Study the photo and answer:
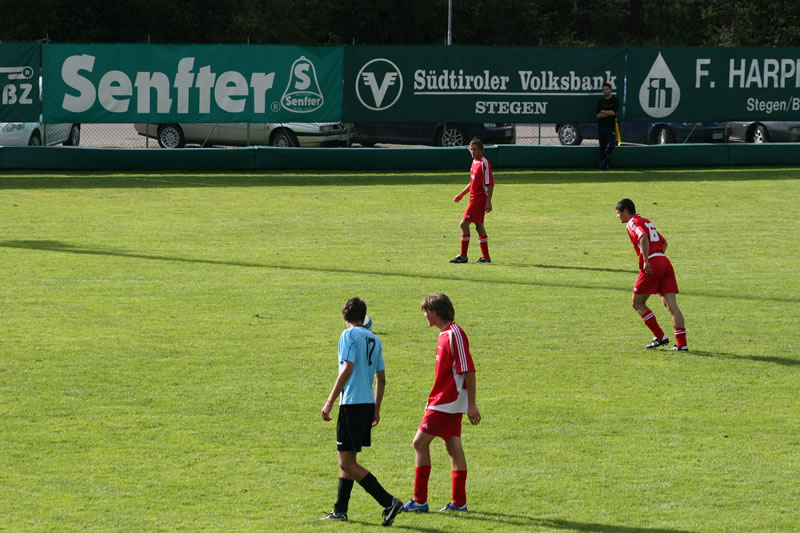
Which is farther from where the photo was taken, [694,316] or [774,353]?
[694,316]

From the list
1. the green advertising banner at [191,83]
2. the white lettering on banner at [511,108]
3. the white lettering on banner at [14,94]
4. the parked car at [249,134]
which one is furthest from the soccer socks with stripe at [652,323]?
the white lettering on banner at [14,94]

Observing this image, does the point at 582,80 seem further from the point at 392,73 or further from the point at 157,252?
the point at 157,252

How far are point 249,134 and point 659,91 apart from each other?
11388 mm

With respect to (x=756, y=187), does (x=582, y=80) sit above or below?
above

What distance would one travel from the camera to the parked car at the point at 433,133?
32.1m

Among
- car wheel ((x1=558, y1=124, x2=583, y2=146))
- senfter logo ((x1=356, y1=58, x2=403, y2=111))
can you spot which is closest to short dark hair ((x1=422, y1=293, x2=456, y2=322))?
senfter logo ((x1=356, y1=58, x2=403, y2=111))

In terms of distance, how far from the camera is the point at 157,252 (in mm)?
18234

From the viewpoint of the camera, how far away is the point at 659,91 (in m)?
31.5

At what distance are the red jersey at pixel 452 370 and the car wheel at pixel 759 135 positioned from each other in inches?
1119

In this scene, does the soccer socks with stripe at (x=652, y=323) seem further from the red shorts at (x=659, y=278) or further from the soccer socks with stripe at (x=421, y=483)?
the soccer socks with stripe at (x=421, y=483)

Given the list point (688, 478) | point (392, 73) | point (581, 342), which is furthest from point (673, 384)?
point (392, 73)

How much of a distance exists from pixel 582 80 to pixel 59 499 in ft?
82.9

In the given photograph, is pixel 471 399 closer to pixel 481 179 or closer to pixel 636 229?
pixel 636 229

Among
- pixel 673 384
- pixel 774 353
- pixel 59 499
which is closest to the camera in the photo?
pixel 59 499
